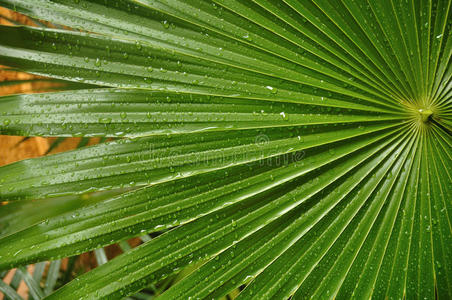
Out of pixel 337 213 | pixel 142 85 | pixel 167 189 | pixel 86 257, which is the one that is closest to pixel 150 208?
pixel 167 189

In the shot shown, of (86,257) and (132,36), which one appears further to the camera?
(86,257)

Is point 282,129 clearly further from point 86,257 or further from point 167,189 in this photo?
point 86,257

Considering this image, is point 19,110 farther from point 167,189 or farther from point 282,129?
point 282,129

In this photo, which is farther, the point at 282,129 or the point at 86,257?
the point at 86,257

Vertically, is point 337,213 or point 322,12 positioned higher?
point 322,12

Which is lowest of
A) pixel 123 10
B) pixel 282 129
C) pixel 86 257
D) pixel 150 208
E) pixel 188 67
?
pixel 86 257

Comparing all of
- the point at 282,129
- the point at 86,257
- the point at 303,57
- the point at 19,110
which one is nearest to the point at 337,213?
the point at 282,129
